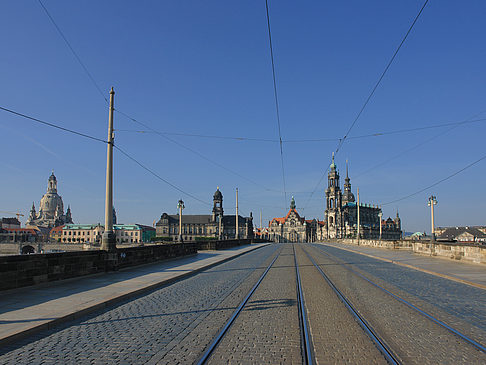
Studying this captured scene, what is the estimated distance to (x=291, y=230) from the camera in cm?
16875

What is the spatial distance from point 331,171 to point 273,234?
37.2 m

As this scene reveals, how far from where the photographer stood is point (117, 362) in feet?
16.6

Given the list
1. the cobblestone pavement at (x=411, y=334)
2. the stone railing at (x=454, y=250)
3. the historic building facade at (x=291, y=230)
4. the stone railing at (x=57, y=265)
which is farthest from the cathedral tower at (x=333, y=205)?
the cobblestone pavement at (x=411, y=334)

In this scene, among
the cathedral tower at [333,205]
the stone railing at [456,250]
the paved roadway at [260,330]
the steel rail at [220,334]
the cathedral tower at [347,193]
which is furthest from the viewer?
the cathedral tower at [347,193]

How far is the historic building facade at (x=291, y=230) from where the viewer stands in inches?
6614

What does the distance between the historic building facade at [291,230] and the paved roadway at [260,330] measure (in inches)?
6166

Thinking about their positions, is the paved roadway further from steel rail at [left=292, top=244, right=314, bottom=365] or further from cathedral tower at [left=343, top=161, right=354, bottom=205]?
cathedral tower at [left=343, top=161, right=354, bottom=205]

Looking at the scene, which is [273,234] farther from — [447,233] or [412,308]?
[412,308]

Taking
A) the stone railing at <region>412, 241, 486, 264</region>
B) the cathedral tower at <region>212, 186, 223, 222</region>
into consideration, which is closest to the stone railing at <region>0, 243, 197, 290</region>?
the stone railing at <region>412, 241, 486, 264</region>

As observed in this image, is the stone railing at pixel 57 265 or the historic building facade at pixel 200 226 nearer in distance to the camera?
the stone railing at pixel 57 265

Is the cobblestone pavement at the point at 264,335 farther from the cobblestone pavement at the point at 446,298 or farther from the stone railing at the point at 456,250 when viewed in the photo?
the stone railing at the point at 456,250

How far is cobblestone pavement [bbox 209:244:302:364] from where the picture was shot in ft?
17.2

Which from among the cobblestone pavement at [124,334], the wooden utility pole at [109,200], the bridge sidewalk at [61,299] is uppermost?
the wooden utility pole at [109,200]

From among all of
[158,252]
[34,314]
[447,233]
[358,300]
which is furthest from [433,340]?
[447,233]
